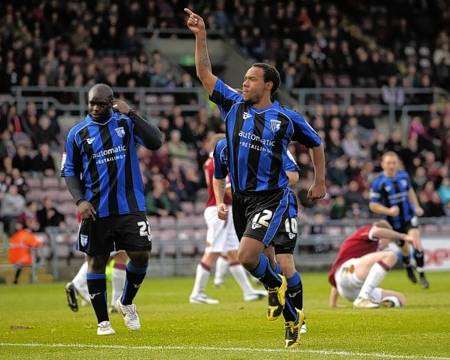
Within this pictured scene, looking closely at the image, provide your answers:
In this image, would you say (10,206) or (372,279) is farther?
(10,206)

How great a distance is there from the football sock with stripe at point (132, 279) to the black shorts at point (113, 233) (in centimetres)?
27

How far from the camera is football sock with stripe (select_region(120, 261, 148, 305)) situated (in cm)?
1223

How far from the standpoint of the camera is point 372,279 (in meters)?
15.0

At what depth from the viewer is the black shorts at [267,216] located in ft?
34.7

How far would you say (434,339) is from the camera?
11211 millimetres

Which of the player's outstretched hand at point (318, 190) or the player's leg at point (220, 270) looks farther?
the player's leg at point (220, 270)

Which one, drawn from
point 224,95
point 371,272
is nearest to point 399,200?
point 371,272

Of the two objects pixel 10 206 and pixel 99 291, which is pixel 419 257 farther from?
pixel 99 291

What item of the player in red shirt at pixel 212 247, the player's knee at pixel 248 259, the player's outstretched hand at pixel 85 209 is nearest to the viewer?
the player's knee at pixel 248 259

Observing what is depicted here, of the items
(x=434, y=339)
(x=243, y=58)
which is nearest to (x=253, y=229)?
(x=434, y=339)

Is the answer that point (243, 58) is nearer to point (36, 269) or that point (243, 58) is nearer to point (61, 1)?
point (61, 1)

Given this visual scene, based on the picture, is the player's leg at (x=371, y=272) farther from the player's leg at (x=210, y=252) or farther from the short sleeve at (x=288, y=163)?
the short sleeve at (x=288, y=163)

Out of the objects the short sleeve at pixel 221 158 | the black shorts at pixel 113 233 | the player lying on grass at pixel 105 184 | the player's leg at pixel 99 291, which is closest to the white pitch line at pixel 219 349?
the player's leg at pixel 99 291

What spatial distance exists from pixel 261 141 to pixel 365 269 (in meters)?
5.15
